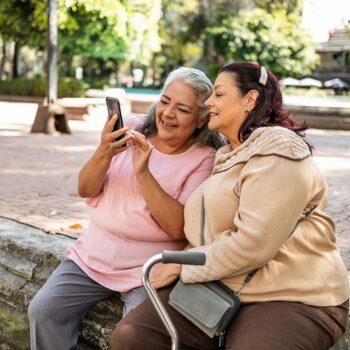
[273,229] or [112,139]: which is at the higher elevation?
[112,139]

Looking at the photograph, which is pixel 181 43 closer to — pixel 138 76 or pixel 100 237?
pixel 138 76

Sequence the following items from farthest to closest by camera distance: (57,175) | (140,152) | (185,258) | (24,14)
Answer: (24,14) < (57,175) < (140,152) < (185,258)

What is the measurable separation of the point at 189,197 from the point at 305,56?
86.5 feet

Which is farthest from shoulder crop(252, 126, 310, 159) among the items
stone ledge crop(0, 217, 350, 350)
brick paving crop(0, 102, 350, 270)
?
brick paving crop(0, 102, 350, 270)

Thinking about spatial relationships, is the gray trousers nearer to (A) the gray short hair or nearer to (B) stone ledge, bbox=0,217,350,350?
(B) stone ledge, bbox=0,217,350,350

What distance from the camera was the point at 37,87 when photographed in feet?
73.9

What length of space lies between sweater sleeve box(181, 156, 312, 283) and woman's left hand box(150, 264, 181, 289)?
30 centimetres

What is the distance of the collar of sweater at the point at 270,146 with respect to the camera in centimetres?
217

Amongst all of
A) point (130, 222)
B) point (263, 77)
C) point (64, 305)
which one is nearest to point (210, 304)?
point (130, 222)

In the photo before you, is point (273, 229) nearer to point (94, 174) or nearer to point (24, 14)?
point (94, 174)

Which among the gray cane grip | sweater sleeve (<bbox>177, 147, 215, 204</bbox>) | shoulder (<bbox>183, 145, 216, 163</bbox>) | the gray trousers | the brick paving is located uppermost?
shoulder (<bbox>183, 145, 216, 163</bbox>)

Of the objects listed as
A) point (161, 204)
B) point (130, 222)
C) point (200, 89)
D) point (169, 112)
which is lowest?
point (130, 222)

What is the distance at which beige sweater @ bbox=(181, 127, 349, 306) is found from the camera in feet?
6.93

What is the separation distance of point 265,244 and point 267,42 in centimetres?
2586
